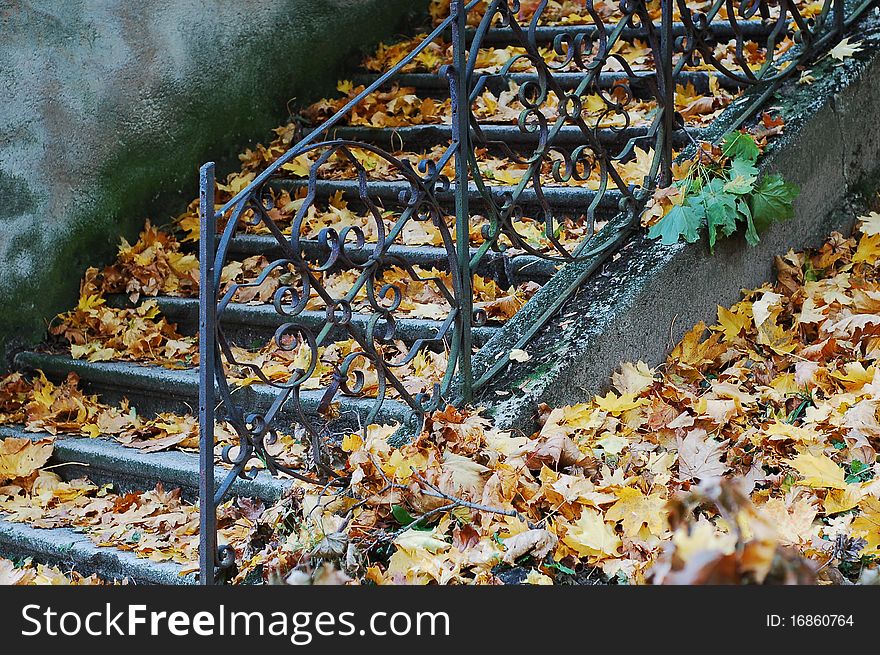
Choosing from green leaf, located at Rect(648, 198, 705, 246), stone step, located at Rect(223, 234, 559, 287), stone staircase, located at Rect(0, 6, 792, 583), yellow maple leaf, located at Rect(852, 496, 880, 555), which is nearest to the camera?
yellow maple leaf, located at Rect(852, 496, 880, 555)

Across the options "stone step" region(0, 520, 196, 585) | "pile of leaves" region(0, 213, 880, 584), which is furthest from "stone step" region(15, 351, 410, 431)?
"stone step" region(0, 520, 196, 585)

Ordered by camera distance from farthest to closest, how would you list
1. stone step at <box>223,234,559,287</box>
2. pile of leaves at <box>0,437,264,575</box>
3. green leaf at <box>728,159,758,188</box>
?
stone step at <box>223,234,559,287</box>, green leaf at <box>728,159,758,188</box>, pile of leaves at <box>0,437,264,575</box>

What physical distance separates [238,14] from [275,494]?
2901 millimetres

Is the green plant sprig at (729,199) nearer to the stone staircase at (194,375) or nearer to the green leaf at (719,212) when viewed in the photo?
the green leaf at (719,212)

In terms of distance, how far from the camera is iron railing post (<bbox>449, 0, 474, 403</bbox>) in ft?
10.2

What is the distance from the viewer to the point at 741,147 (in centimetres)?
376

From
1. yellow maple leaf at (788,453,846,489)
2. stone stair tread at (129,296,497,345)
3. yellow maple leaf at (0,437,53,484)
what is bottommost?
yellow maple leaf at (788,453,846,489)

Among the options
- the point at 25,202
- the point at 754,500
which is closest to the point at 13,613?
the point at 754,500

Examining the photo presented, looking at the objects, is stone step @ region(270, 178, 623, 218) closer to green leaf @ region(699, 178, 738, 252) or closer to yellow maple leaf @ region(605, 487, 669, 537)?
green leaf @ region(699, 178, 738, 252)

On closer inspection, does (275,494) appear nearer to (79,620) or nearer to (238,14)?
(79,620)

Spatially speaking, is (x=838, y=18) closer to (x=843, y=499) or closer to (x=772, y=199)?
(x=772, y=199)

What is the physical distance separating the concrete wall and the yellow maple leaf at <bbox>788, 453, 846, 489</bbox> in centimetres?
323

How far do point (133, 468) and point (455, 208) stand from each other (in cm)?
146

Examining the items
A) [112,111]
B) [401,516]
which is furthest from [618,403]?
[112,111]
